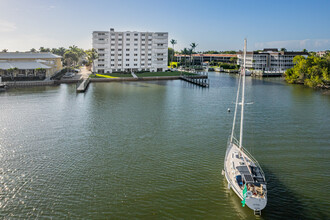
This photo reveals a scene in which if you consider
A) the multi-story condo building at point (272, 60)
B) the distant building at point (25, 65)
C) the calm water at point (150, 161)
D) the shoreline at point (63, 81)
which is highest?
the multi-story condo building at point (272, 60)

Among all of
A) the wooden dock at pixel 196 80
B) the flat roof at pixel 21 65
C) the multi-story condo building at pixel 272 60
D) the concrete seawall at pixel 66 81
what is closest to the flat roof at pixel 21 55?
the flat roof at pixel 21 65

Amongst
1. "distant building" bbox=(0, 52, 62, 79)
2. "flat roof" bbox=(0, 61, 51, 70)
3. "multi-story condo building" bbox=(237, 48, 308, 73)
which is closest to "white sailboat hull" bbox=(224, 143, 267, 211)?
"distant building" bbox=(0, 52, 62, 79)

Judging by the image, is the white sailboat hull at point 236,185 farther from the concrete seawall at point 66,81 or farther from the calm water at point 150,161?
the concrete seawall at point 66,81

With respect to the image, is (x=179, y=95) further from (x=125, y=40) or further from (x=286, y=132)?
(x=125, y=40)

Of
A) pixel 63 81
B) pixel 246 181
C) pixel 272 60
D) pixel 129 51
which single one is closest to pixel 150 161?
pixel 246 181

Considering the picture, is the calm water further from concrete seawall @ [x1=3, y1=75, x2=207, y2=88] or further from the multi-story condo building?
the multi-story condo building

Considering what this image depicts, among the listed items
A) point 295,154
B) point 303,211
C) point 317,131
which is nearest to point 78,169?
point 303,211
